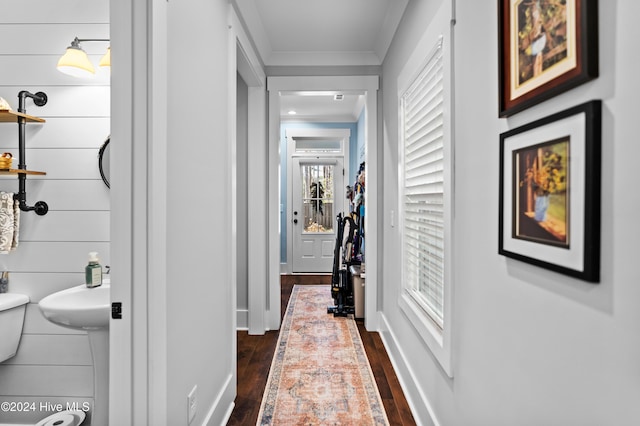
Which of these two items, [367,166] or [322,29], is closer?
[322,29]

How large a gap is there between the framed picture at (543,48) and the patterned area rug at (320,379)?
1.84 m

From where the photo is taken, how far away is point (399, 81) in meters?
2.72

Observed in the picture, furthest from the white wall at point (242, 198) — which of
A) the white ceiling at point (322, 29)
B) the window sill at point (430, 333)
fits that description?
the window sill at point (430, 333)

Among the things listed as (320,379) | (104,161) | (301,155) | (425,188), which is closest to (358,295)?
(320,379)

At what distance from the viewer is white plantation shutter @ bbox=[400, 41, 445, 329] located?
1932 millimetres

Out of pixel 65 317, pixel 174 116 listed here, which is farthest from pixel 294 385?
pixel 174 116

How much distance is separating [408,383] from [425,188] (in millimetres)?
1218

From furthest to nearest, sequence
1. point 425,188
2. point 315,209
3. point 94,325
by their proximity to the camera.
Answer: point 315,209 → point 425,188 → point 94,325

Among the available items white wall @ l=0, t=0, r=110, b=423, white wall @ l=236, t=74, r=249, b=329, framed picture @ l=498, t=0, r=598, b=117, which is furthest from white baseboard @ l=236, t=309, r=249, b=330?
framed picture @ l=498, t=0, r=598, b=117

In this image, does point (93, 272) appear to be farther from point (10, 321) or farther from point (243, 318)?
point (243, 318)

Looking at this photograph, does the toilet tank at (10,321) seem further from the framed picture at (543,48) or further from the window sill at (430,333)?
the framed picture at (543,48)

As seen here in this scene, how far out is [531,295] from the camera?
1051 mm

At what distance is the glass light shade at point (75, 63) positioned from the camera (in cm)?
192

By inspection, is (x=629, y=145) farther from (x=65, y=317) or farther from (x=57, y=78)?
(x=57, y=78)
